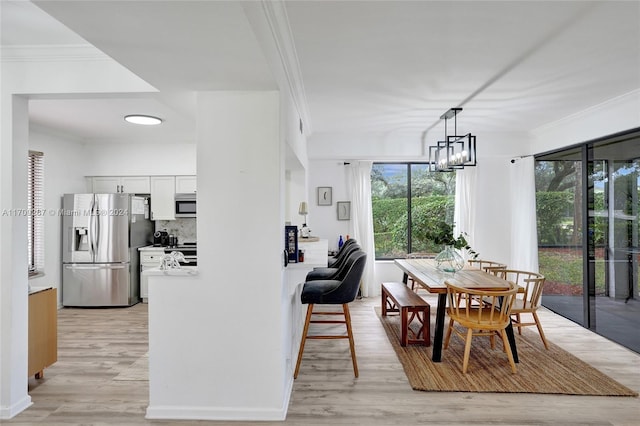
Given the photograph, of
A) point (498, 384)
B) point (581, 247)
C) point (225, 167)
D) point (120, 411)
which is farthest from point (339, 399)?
point (581, 247)

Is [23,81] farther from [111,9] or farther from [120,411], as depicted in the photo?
[120,411]

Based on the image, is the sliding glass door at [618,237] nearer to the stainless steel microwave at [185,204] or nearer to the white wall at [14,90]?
the white wall at [14,90]

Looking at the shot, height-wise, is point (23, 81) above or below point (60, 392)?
above

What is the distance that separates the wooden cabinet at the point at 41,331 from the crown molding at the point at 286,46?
8.82ft

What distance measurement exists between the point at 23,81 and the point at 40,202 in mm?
3075

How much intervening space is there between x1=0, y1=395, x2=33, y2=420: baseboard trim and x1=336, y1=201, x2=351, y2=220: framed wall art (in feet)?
14.8

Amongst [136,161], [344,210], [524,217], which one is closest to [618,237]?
[524,217]

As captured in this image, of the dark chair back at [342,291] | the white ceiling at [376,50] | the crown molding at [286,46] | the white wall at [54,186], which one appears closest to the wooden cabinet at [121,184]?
the white wall at [54,186]

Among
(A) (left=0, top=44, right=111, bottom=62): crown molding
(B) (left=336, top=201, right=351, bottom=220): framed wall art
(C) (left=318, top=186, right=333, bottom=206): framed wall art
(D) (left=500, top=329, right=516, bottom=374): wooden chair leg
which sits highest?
(A) (left=0, top=44, right=111, bottom=62): crown molding

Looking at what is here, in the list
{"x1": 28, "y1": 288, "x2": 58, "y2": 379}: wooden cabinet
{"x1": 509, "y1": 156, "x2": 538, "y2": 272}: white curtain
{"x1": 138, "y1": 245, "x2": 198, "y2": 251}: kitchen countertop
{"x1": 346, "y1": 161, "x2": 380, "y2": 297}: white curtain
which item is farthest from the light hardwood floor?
{"x1": 346, "y1": 161, "x2": 380, "y2": 297}: white curtain

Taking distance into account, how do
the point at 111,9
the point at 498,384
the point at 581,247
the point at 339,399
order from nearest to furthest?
the point at 111,9, the point at 339,399, the point at 498,384, the point at 581,247

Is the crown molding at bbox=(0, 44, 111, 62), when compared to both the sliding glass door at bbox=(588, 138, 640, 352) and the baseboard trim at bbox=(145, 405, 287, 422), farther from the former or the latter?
the sliding glass door at bbox=(588, 138, 640, 352)

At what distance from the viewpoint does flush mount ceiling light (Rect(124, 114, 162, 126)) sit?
427 centimetres

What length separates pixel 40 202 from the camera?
499 centimetres
